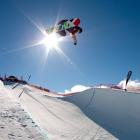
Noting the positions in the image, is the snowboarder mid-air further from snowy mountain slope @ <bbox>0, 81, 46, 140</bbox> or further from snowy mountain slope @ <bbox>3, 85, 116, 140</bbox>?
snowy mountain slope @ <bbox>0, 81, 46, 140</bbox>

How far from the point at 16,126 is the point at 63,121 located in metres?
9.57

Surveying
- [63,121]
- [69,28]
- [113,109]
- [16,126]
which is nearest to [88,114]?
[113,109]

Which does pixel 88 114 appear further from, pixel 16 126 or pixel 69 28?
pixel 16 126

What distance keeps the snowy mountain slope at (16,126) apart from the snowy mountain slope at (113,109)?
9.08 m

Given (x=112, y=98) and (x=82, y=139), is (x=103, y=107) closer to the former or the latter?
(x=112, y=98)

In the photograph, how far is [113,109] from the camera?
19703mm

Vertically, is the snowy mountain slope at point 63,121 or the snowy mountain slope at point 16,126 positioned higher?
the snowy mountain slope at point 16,126

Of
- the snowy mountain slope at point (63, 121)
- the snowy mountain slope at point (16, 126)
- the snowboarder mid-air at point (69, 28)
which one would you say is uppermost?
the snowboarder mid-air at point (69, 28)

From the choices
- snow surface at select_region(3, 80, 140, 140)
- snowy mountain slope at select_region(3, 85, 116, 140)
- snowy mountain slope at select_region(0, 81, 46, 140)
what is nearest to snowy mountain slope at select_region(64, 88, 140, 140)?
snow surface at select_region(3, 80, 140, 140)

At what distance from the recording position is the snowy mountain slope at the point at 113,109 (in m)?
16.0

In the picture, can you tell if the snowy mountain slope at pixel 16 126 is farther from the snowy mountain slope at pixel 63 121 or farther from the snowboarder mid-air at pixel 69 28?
the snowboarder mid-air at pixel 69 28

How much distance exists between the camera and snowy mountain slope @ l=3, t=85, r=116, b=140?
12.7 meters

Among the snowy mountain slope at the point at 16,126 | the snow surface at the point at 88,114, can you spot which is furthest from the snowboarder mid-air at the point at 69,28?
the snowy mountain slope at the point at 16,126

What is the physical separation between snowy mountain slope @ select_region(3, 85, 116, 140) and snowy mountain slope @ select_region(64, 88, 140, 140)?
2.77 feet
